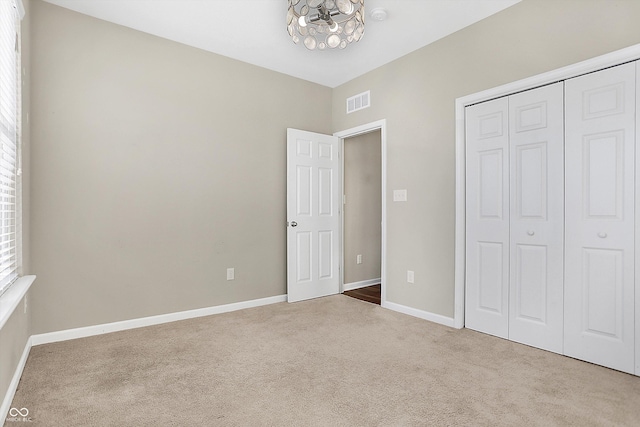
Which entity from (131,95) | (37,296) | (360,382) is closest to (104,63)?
(131,95)

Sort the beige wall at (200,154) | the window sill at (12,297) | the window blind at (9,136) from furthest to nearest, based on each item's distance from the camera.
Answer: the beige wall at (200,154), the window blind at (9,136), the window sill at (12,297)

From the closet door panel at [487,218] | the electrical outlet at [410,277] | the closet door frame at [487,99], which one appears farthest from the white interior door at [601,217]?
the electrical outlet at [410,277]

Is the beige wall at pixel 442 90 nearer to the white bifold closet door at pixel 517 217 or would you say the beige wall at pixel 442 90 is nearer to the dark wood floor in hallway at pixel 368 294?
the white bifold closet door at pixel 517 217

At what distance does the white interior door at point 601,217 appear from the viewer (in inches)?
90.2

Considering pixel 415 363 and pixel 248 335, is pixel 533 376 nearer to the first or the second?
pixel 415 363

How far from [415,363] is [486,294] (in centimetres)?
105

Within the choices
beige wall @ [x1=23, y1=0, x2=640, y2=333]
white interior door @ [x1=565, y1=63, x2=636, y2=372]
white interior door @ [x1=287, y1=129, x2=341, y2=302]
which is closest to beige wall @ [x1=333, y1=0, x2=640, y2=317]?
beige wall @ [x1=23, y1=0, x2=640, y2=333]

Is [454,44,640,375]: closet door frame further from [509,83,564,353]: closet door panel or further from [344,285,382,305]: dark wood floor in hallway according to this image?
[344,285,382,305]: dark wood floor in hallway

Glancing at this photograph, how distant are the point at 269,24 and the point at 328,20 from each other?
993 millimetres

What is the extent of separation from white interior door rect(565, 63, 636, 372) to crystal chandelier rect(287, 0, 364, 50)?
5.34 feet

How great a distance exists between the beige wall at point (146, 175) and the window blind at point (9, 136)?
53 cm

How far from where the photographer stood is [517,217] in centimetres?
286

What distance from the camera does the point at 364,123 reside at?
422 centimetres

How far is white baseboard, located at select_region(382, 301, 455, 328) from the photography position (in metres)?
3.30
